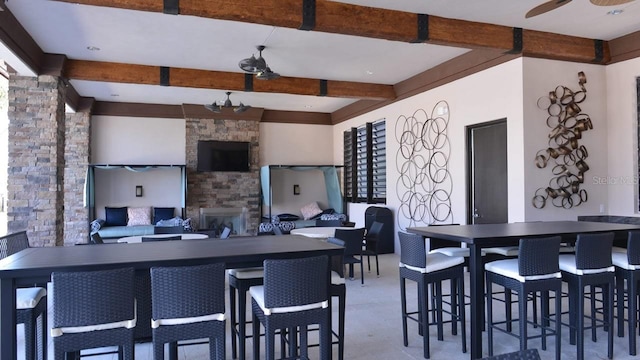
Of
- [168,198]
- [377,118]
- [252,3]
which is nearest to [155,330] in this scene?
[252,3]

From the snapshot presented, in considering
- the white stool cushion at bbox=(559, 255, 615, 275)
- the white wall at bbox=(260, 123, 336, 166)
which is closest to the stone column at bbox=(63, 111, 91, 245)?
the white wall at bbox=(260, 123, 336, 166)

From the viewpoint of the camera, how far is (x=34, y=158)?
5988 mm

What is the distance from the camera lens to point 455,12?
464 centimetres

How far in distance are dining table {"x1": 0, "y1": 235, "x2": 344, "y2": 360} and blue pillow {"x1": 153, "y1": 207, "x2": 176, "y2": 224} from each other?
6.84 m

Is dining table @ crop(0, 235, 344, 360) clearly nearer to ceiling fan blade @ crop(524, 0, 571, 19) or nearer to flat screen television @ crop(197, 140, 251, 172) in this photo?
ceiling fan blade @ crop(524, 0, 571, 19)

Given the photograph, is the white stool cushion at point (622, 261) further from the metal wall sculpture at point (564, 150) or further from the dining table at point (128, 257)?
the dining table at point (128, 257)

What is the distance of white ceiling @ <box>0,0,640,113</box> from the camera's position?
456 centimetres

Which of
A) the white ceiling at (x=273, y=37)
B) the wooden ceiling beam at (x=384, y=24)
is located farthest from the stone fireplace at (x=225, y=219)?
the wooden ceiling beam at (x=384, y=24)

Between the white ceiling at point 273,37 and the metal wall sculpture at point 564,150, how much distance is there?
0.80 metres

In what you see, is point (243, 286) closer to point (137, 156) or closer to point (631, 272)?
point (631, 272)

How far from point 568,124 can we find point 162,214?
25.9 ft

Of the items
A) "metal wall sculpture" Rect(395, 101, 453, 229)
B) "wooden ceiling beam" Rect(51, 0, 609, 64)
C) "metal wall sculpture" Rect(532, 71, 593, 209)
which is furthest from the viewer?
"metal wall sculpture" Rect(395, 101, 453, 229)

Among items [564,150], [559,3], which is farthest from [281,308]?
[564,150]

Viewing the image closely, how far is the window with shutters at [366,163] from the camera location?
8820mm
